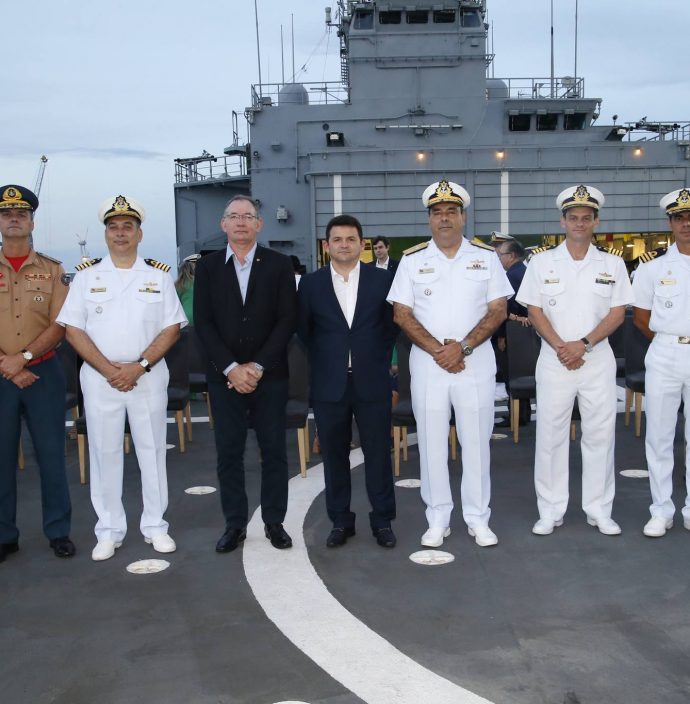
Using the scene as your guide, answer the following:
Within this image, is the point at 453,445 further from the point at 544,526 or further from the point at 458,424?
the point at 458,424

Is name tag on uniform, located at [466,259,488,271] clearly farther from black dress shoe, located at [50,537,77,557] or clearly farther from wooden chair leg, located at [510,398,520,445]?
black dress shoe, located at [50,537,77,557]

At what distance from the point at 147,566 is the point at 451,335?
6.12 feet

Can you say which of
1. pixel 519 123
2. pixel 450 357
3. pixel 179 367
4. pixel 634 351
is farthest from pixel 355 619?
pixel 519 123

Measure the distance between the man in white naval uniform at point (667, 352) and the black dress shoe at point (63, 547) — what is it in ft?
9.61

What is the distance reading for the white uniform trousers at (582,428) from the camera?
12.6 feet

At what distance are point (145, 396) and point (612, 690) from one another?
97.0 inches

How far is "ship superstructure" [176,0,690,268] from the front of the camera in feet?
57.1

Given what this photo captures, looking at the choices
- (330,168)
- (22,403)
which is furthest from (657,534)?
(330,168)

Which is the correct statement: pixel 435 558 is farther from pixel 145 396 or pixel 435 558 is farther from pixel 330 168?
pixel 330 168

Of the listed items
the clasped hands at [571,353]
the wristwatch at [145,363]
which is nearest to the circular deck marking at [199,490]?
the wristwatch at [145,363]

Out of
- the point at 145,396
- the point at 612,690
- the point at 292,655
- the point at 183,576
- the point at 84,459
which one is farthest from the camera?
the point at 84,459

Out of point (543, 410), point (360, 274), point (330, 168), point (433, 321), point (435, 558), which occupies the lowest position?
point (435, 558)

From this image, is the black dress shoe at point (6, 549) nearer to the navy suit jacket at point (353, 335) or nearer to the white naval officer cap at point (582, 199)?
the navy suit jacket at point (353, 335)

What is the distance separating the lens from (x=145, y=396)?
12.3 ft
